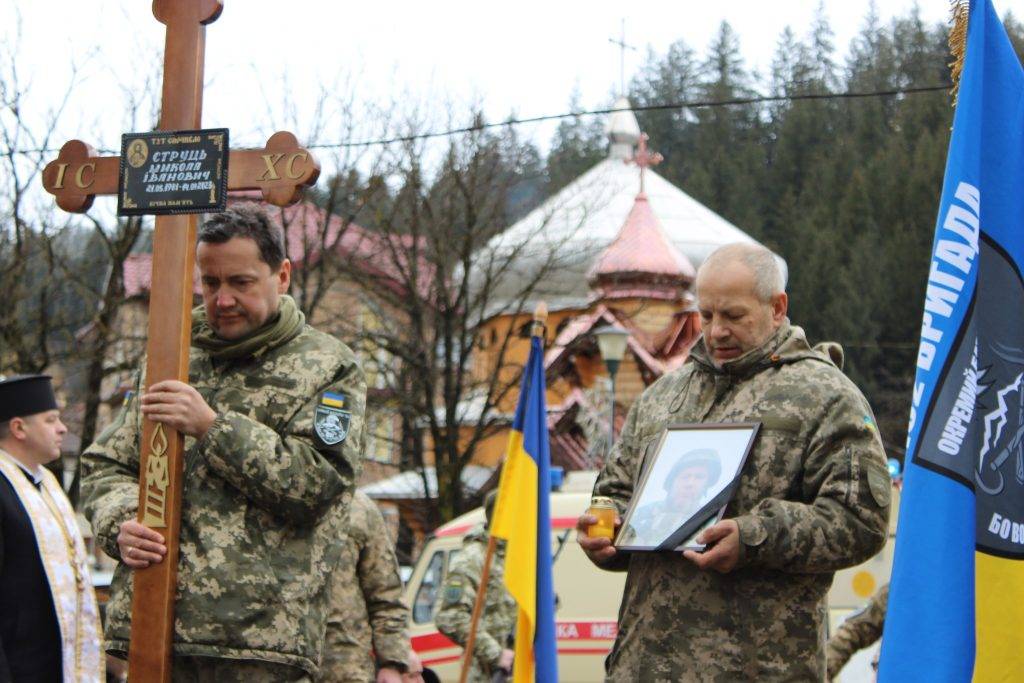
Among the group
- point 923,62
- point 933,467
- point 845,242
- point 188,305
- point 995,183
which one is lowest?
point 933,467

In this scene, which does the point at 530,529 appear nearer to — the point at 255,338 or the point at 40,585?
the point at 40,585

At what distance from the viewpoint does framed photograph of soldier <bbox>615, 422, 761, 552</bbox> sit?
443 centimetres

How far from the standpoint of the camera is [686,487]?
14.9ft

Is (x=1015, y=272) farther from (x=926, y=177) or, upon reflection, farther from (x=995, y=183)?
(x=926, y=177)

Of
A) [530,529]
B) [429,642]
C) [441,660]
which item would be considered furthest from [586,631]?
[530,529]

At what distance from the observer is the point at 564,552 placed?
42.4 ft

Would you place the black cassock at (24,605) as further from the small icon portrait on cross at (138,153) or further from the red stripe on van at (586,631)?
the red stripe on van at (586,631)

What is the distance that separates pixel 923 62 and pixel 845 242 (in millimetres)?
8010

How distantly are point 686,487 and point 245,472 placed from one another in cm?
134

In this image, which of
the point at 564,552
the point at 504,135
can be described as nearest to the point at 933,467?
the point at 564,552

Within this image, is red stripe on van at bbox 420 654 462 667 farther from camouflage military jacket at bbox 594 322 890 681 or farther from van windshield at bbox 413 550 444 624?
camouflage military jacket at bbox 594 322 890 681

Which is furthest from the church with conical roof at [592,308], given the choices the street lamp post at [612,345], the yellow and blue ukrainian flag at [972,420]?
the yellow and blue ukrainian flag at [972,420]

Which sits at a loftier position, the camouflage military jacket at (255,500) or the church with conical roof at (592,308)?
the church with conical roof at (592,308)

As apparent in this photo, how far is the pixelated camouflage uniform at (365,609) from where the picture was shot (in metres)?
7.48
